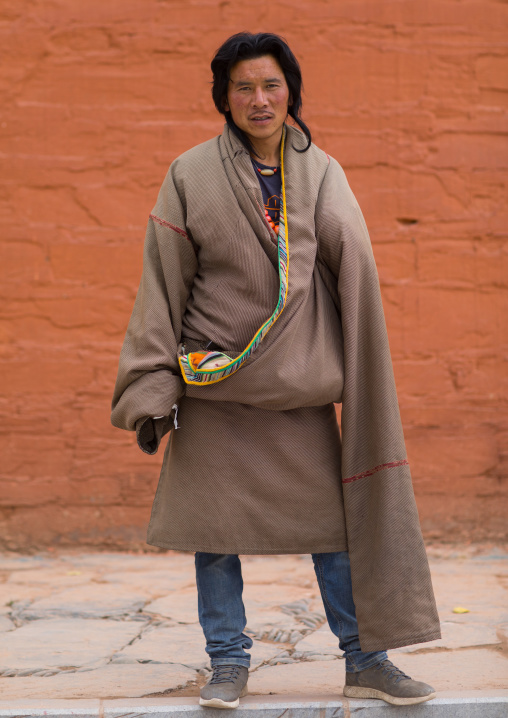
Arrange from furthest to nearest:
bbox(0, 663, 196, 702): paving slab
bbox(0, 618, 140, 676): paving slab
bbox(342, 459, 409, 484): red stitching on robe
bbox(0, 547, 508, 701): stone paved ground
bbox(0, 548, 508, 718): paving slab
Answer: bbox(0, 618, 140, 676): paving slab → bbox(0, 547, 508, 701): stone paved ground → bbox(0, 663, 196, 702): paving slab → bbox(0, 548, 508, 718): paving slab → bbox(342, 459, 409, 484): red stitching on robe

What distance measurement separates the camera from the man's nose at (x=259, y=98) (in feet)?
7.84

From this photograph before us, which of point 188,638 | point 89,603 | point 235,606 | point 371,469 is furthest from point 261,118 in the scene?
point 89,603

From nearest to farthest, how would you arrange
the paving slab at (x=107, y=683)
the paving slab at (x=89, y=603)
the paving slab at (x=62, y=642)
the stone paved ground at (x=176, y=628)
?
the paving slab at (x=107, y=683), the stone paved ground at (x=176, y=628), the paving slab at (x=62, y=642), the paving slab at (x=89, y=603)

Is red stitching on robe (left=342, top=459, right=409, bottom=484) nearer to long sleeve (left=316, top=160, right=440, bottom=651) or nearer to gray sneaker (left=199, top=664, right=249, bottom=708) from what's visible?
long sleeve (left=316, top=160, right=440, bottom=651)

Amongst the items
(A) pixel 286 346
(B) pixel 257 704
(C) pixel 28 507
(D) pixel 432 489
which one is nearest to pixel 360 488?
(A) pixel 286 346

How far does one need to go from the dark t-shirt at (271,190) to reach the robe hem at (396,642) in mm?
1139

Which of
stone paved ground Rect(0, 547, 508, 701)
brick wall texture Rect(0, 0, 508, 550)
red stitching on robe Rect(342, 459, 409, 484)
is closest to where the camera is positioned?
red stitching on robe Rect(342, 459, 409, 484)

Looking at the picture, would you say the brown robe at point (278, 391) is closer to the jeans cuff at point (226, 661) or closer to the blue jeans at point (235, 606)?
the blue jeans at point (235, 606)

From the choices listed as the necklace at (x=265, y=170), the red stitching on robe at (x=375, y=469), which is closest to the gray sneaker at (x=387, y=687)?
the red stitching on robe at (x=375, y=469)

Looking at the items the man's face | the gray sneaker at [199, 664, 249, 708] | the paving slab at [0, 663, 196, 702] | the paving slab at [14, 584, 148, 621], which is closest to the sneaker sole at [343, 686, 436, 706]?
the gray sneaker at [199, 664, 249, 708]

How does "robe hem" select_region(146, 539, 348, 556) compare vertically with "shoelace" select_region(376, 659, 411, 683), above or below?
above

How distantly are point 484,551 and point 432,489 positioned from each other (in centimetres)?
39

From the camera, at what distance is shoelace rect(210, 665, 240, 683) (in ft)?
7.96

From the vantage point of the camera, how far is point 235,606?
2.46 m
